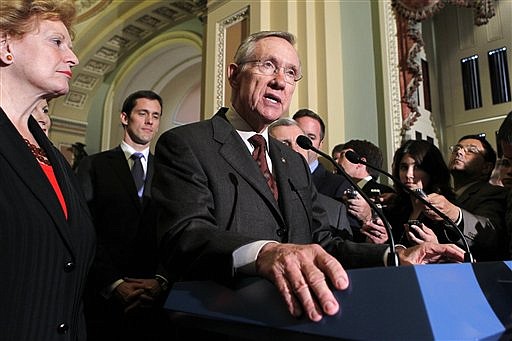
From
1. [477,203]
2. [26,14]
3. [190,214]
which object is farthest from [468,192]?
[26,14]

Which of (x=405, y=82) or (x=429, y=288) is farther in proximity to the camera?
(x=405, y=82)

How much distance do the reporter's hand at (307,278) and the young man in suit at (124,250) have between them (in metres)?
0.84

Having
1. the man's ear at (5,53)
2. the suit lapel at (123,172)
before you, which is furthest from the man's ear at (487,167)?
the man's ear at (5,53)

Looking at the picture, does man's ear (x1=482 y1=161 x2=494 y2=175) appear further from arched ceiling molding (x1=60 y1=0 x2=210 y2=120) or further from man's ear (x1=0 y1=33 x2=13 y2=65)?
arched ceiling molding (x1=60 y1=0 x2=210 y2=120)

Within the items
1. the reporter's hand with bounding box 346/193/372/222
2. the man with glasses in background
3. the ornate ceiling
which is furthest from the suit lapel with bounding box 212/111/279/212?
the ornate ceiling

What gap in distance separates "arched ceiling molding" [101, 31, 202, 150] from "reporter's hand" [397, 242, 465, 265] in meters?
7.70

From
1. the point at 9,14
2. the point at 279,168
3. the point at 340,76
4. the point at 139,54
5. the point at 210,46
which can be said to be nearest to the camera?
the point at 9,14

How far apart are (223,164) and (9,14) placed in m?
0.58

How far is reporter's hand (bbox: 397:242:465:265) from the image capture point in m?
0.86

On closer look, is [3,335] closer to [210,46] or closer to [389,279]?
[389,279]

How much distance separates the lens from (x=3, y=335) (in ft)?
2.83

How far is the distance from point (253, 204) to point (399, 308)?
0.57 metres

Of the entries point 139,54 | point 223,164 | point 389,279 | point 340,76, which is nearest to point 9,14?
point 223,164

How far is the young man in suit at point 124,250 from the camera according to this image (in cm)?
160
